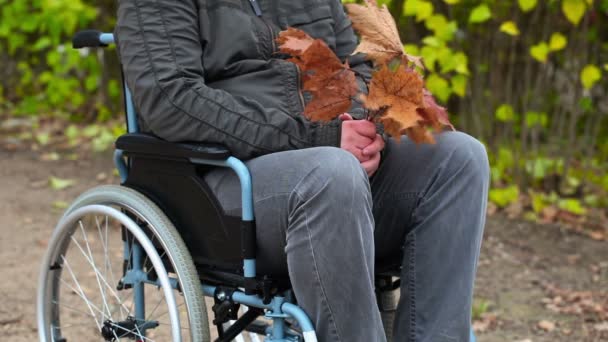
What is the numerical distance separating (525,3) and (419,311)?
2256 mm

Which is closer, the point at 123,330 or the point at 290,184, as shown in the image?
the point at 290,184

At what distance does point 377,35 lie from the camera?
1.99 metres

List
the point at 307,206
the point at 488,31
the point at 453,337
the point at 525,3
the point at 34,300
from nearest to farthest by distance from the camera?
the point at 307,206
the point at 453,337
the point at 34,300
the point at 525,3
the point at 488,31

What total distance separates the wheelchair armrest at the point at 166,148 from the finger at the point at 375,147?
1.04 feet

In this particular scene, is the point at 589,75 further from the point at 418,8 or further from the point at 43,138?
the point at 43,138

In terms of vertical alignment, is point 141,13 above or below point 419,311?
above

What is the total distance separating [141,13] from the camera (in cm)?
209

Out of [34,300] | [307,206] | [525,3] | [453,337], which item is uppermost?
[525,3]

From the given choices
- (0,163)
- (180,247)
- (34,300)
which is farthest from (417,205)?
(0,163)

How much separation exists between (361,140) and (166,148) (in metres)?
0.44

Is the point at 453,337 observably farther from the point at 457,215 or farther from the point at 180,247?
the point at 180,247

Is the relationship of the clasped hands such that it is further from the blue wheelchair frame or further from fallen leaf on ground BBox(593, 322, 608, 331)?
fallen leaf on ground BBox(593, 322, 608, 331)

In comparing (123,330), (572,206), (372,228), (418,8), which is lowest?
(572,206)

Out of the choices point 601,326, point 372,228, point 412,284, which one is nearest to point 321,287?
point 372,228
